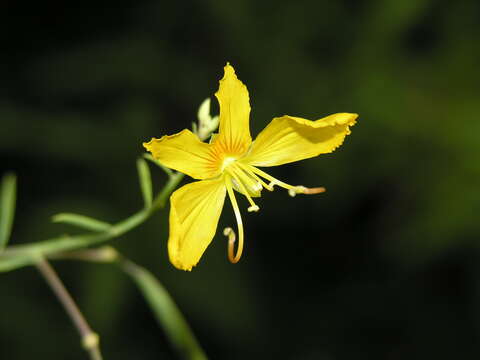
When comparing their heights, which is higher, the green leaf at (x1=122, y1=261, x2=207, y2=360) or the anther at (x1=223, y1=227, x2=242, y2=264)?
the anther at (x1=223, y1=227, x2=242, y2=264)

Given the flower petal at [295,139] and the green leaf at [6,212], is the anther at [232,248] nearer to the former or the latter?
the flower petal at [295,139]

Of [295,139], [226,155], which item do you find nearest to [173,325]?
[226,155]

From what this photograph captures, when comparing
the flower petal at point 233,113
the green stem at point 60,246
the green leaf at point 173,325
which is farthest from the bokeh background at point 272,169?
the flower petal at point 233,113

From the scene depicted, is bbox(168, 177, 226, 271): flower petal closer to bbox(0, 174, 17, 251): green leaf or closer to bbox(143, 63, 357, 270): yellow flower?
bbox(143, 63, 357, 270): yellow flower

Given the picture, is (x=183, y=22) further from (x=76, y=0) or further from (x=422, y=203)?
(x=422, y=203)

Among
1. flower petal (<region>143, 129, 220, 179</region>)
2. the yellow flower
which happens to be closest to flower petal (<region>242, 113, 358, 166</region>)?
the yellow flower

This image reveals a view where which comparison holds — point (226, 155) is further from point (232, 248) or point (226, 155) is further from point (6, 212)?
point (6, 212)
